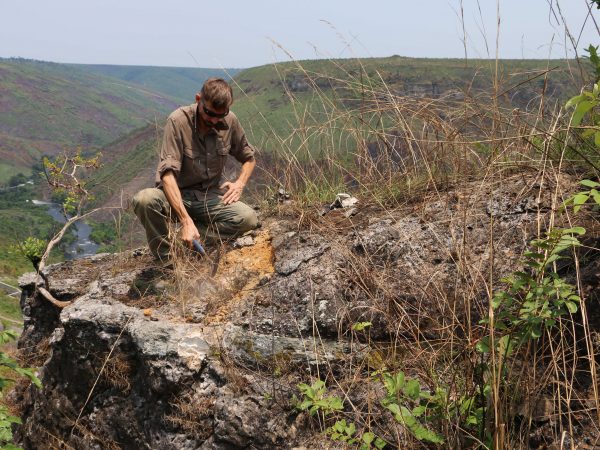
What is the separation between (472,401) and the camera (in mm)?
2211

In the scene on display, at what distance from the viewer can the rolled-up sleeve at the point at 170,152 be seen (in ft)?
13.7

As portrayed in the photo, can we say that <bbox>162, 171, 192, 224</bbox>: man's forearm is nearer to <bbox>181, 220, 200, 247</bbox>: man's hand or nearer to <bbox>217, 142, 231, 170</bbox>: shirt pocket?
<bbox>181, 220, 200, 247</bbox>: man's hand

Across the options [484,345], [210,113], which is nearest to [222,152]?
[210,113]

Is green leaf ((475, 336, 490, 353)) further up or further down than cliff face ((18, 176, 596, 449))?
further up

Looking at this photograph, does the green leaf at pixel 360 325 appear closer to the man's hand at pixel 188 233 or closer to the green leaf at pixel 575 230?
the green leaf at pixel 575 230

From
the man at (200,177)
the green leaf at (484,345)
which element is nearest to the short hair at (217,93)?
the man at (200,177)

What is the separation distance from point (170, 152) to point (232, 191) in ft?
2.20

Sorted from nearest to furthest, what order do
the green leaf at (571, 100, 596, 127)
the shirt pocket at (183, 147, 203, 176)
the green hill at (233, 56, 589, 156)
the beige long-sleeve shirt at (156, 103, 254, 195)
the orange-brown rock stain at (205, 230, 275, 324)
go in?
the green leaf at (571, 100, 596, 127), the green hill at (233, 56, 589, 156), the orange-brown rock stain at (205, 230, 275, 324), the beige long-sleeve shirt at (156, 103, 254, 195), the shirt pocket at (183, 147, 203, 176)

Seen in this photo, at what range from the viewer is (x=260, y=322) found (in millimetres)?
3615

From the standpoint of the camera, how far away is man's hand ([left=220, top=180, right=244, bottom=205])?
462 centimetres

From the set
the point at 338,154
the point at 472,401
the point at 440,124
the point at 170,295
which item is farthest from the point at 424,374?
the point at 338,154

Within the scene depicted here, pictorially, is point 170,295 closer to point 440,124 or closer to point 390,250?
point 390,250

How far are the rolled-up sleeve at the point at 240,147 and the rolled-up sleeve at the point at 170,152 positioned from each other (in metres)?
0.61

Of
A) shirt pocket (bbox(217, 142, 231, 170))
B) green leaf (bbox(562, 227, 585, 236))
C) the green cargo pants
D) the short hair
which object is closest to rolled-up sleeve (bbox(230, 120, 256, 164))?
shirt pocket (bbox(217, 142, 231, 170))
